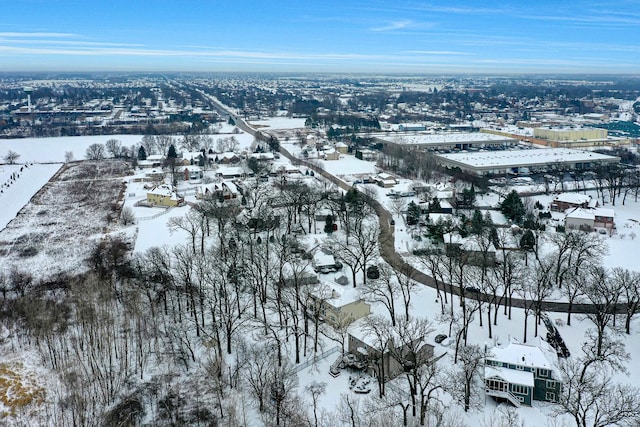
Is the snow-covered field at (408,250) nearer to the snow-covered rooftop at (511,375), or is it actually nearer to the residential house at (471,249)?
the snow-covered rooftop at (511,375)

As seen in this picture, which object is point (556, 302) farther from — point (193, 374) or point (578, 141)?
point (578, 141)

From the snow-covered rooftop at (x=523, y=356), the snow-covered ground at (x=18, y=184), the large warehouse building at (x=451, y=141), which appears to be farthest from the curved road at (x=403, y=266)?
the snow-covered ground at (x=18, y=184)

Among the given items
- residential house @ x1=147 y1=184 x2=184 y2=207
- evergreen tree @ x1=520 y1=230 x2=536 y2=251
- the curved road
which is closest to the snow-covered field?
the curved road

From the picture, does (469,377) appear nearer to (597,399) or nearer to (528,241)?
(597,399)

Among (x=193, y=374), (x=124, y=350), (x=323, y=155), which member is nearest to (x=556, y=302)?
(x=193, y=374)

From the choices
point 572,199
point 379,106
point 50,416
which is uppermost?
point 379,106

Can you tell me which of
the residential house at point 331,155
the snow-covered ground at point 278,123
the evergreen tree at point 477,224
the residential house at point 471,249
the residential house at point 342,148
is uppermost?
the snow-covered ground at point 278,123
